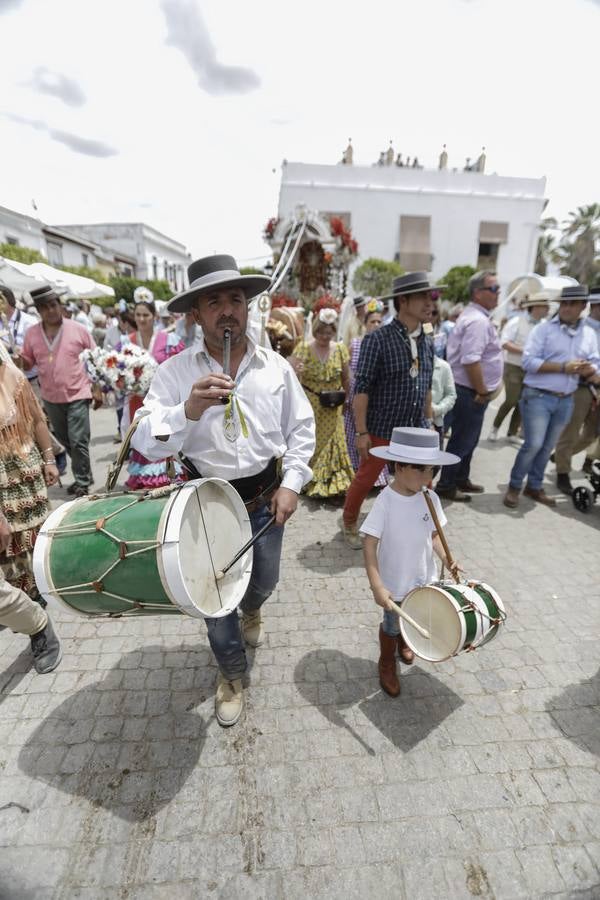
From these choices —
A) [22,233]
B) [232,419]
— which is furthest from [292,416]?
[22,233]

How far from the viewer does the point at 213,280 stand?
1908 millimetres

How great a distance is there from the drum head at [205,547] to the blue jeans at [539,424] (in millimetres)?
3679

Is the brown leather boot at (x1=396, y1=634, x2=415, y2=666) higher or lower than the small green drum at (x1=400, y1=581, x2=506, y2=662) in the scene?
lower

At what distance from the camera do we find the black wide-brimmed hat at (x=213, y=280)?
1.87 metres

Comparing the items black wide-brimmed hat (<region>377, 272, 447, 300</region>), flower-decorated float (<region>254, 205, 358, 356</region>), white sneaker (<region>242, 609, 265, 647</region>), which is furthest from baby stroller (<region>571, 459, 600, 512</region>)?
flower-decorated float (<region>254, 205, 358, 356</region>)

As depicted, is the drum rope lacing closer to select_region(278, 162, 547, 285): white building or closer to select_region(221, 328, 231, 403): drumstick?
select_region(221, 328, 231, 403): drumstick

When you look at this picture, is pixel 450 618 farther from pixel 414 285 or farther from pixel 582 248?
pixel 582 248

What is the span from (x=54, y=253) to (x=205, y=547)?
136 ft

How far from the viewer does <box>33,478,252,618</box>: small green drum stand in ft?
5.55

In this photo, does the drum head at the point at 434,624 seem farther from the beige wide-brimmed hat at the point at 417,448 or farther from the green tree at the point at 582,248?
the green tree at the point at 582,248

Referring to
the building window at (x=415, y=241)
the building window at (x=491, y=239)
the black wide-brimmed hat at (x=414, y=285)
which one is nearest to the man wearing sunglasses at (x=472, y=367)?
the black wide-brimmed hat at (x=414, y=285)

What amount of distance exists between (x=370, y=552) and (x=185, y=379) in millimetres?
1226

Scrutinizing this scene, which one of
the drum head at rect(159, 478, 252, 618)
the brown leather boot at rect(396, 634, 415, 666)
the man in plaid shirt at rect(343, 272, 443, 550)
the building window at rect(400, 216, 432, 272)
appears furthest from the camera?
the building window at rect(400, 216, 432, 272)

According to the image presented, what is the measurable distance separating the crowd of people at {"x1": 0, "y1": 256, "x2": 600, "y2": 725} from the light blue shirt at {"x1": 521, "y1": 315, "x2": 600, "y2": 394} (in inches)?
0.6
